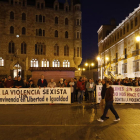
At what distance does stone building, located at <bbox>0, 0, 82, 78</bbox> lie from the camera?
127ft

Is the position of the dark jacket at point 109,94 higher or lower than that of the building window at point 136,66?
lower

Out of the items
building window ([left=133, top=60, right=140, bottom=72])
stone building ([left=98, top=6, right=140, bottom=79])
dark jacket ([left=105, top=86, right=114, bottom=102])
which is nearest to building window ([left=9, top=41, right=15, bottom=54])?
stone building ([left=98, top=6, right=140, bottom=79])

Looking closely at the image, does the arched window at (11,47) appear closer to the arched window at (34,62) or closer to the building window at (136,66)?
the arched window at (34,62)

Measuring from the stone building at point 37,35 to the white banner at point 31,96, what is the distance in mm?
24612

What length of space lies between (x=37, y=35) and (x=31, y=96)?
98.3 ft

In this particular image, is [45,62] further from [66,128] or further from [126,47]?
[66,128]

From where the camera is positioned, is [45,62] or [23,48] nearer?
[23,48]

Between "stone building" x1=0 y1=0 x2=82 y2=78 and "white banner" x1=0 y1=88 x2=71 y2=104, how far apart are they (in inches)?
969

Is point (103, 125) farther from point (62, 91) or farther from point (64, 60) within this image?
point (64, 60)

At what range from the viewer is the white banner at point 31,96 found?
1253 cm

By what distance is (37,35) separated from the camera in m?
40.6

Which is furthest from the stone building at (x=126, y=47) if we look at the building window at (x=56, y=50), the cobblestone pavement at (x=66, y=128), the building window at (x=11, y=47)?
the cobblestone pavement at (x=66, y=128)

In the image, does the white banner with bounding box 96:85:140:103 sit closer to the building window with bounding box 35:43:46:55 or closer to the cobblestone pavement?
the cobblestone pavement

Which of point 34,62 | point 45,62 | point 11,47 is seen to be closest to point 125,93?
point 45,62
